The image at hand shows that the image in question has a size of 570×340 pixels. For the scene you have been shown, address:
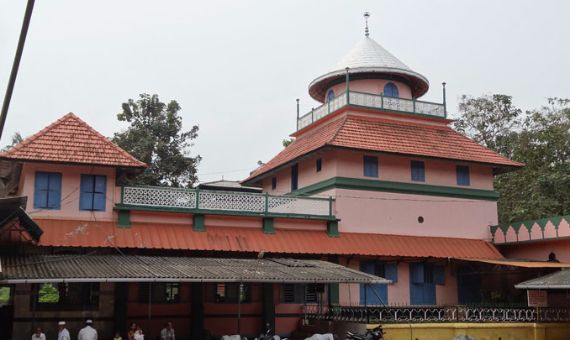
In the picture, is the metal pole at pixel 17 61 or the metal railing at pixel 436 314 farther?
the metal railing at pixel 436 314

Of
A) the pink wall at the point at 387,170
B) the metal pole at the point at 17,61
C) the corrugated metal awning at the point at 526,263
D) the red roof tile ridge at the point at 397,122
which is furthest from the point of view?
the red roof tile ridge at the point at 397,122

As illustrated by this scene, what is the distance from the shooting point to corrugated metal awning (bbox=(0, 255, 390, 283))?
1608 cm

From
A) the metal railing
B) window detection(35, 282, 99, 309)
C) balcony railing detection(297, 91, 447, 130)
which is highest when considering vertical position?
balcony railing detection(297, 91, 447, 130)

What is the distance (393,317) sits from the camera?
69.8 feet

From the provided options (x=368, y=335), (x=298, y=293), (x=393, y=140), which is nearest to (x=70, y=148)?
(x=298, y=293)

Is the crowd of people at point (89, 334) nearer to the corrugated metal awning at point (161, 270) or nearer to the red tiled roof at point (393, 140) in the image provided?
the corrugated metal awning at point (161, 270)

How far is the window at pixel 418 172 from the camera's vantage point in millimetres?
26484

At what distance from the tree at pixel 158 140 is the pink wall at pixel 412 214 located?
1545 centimetres

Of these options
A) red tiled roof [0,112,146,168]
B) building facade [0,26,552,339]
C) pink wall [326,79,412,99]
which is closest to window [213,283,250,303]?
building facade [0,26,552,339]

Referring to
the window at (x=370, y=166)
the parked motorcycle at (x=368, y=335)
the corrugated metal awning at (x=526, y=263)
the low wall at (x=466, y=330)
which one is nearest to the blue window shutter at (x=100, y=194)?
the low wall at (x=466, y=330)

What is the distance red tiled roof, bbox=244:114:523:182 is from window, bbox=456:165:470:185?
562 mm

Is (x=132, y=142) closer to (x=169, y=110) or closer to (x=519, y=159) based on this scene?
(x=169, y=110)

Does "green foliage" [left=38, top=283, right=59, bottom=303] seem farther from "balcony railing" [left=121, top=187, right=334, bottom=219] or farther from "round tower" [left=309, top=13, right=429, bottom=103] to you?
"round tower" [left=309, top=13, right=429, bottom=103]

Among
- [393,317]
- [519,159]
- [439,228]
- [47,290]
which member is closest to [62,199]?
[47,290]
